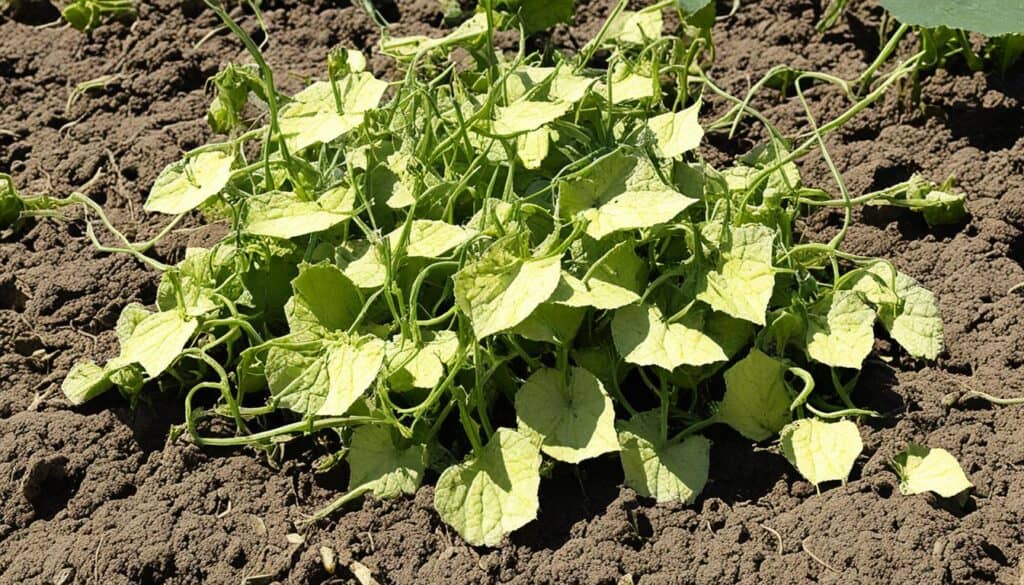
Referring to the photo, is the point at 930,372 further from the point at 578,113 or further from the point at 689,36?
the point at 689,36

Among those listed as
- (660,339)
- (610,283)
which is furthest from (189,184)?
(660,339)

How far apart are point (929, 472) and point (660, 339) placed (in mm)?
523

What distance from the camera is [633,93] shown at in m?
2.76

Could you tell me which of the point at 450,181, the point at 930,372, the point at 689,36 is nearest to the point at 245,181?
the point at 450,181

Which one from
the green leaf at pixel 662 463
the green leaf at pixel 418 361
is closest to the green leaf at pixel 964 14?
the green leaf at pixel 662 463

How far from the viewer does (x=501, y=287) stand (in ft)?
7.27

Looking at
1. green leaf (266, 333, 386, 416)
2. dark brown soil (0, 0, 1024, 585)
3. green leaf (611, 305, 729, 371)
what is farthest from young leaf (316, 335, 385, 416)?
green leaf (611, 305, 729, 371)

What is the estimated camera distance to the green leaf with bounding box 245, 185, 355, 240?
8.02 feet

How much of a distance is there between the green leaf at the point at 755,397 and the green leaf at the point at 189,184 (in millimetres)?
1074

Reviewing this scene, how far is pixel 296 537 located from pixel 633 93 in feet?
3.85

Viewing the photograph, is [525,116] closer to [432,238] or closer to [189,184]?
[432,238]

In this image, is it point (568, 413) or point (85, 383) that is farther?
point (85, 383)

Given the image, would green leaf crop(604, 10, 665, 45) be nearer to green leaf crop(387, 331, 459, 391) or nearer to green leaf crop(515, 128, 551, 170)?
green leaf crop(515, 128, 551, 170)

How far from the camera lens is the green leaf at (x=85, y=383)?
8.20ft
